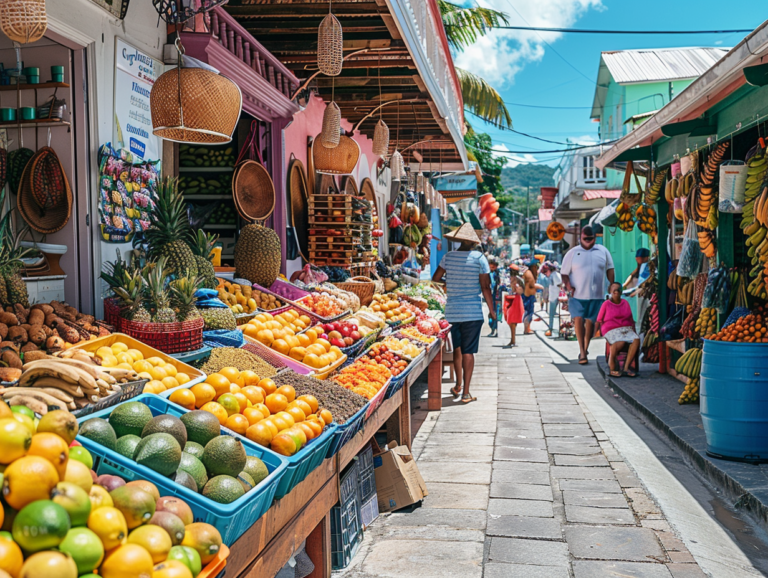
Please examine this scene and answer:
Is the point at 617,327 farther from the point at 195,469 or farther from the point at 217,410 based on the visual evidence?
the point at 195,469

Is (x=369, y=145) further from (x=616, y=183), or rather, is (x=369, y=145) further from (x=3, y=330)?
(x=616, y=183)

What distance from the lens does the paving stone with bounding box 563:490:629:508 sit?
16.1 feet

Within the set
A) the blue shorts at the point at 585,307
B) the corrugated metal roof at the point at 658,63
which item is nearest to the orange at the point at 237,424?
the blue shorts at the point at 585,307

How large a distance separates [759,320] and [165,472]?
577 centimetres

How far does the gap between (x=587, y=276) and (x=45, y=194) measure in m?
8.52

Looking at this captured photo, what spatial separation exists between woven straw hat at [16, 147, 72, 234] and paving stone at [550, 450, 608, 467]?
4367 millimetres

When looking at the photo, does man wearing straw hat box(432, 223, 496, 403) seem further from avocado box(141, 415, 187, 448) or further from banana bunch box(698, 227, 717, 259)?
avocado box(141, 415, 187, 448)

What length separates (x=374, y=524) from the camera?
4.64m

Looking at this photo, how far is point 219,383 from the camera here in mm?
3303

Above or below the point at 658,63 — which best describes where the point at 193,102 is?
below

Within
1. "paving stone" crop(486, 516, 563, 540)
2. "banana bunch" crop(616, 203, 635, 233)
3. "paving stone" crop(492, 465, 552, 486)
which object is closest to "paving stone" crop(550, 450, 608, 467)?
"paving stone" crop(492, 465, 552, 486)

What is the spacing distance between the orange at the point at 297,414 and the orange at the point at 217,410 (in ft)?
1.39

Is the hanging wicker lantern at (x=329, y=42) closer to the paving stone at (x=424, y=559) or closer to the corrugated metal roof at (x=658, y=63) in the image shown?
the paving stone at (x=424, y=559)

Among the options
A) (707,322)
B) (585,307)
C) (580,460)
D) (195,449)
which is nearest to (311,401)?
(195,449)
